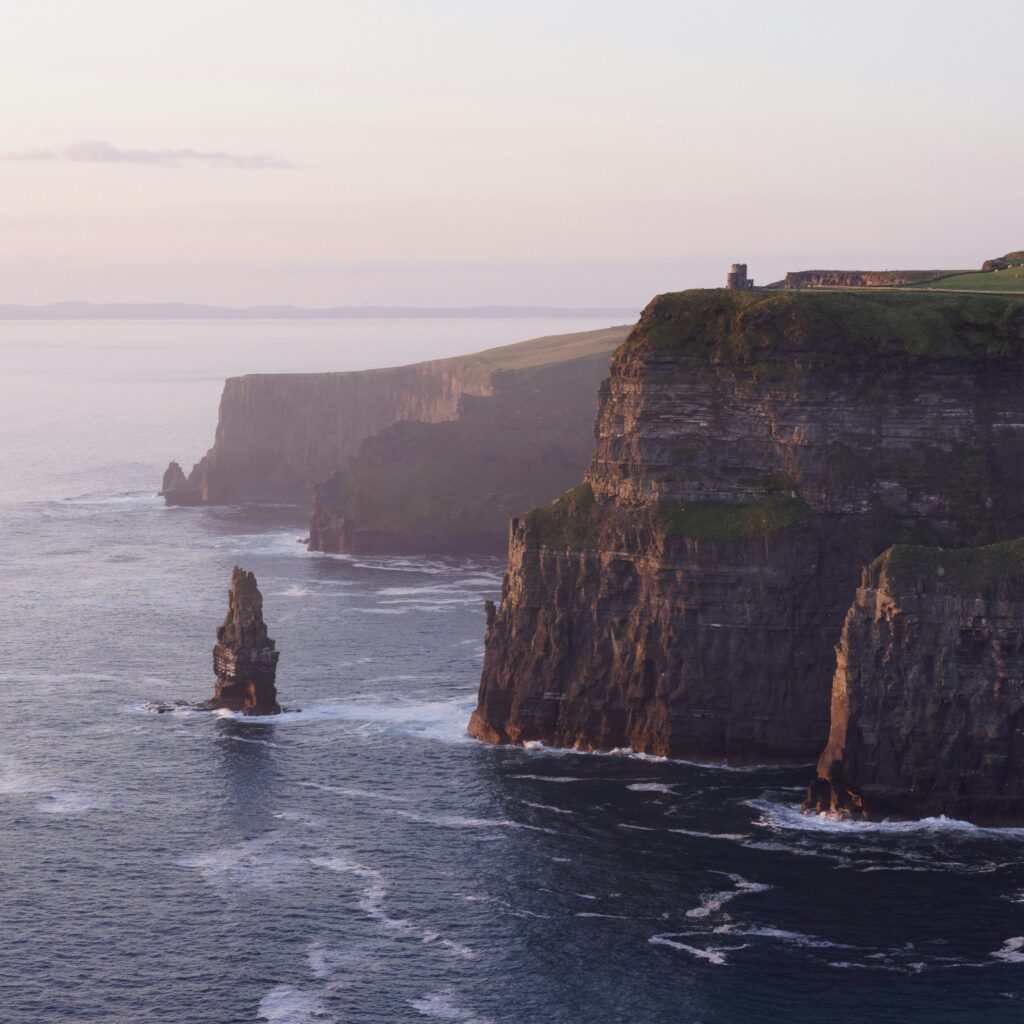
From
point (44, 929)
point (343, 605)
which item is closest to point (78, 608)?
point (343, 605)

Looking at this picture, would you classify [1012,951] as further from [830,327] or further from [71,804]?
[71,804]

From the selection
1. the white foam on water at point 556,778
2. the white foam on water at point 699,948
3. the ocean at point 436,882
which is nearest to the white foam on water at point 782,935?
the ocean at point 436,882

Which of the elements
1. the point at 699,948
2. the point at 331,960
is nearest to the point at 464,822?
the point at 331,960

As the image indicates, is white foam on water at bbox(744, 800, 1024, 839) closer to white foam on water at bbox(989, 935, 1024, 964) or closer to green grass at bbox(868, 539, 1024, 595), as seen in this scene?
green grass at bbox(868, 539, 1024, 595)

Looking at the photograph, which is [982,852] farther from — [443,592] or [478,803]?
[443,592]

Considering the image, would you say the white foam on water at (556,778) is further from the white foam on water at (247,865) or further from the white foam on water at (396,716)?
the white foam on water at (247,865)

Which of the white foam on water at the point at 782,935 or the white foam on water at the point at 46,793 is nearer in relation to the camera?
the white foam on water at the point at 782,935
